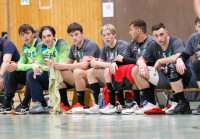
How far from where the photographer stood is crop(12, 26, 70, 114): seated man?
14.8ft

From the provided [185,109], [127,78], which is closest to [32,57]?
[127,78]

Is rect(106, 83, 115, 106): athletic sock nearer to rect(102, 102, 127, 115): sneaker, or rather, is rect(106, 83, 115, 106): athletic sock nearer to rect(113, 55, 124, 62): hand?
rect(102, 102, 127, 115): sneaker

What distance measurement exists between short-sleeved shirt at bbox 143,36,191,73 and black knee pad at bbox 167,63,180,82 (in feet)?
1.00

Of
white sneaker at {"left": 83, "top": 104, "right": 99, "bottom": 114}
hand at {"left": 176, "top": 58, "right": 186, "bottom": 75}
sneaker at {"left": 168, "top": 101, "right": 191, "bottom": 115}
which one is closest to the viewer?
hand at {"left": 176, "top": 58, "right": 186, "bottom": 75}

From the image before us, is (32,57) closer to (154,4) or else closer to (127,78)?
(127,78)

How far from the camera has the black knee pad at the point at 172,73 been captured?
11.3 ft

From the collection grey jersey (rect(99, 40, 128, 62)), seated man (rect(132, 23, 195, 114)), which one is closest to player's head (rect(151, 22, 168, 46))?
seated man (rect(132, 23, 195, 114))

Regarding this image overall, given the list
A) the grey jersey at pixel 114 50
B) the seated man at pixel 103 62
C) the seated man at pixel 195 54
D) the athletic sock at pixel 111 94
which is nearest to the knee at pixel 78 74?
the seated man at pixel 103 62

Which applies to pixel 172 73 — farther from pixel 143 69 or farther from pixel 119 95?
pixel 119 95

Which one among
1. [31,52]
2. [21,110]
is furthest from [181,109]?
[31,52]

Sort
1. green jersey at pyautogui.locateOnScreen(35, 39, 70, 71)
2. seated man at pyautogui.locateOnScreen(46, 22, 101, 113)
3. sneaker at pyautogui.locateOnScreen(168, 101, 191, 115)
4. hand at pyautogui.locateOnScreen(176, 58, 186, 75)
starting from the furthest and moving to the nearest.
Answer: green jersey at pyautogui.locateOnScreen(35, 39, 70, 71), seated man at pyautogui.locateOnScreen(46, 22, 101, 113), sneaker at pyautogui.locateOnScreen(168, 101, 191, 115), hand at pyautogui.locateOnScreen(176, 58, 186, 75)

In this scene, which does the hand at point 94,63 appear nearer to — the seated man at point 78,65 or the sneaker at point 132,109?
the seated man at point 78,65

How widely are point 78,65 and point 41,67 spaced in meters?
0.65

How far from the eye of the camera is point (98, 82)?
431 cm
